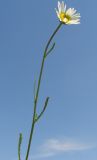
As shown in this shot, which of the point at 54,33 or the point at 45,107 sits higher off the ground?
the point at 54,33

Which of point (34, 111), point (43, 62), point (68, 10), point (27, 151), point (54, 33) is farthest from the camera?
point (68, 10)

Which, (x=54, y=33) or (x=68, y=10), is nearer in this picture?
(x=54, y=33)

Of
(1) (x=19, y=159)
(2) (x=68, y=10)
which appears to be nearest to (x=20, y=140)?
(1) (x=19, y=159)

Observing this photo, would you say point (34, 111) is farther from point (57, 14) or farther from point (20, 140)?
point (57, 14)

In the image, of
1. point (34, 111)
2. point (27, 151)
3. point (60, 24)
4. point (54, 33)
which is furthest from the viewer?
point (60, 24)

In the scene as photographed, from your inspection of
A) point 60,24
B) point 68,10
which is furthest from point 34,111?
point 68,10

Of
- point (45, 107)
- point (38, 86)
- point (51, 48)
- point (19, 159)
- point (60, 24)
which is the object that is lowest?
point (19, 159)

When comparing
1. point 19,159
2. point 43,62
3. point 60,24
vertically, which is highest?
point 60,24

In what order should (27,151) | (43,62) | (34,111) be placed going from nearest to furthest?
1. (27,151)
2. (34,111)
3. (43,62)

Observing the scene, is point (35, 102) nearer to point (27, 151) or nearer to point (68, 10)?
point (27, 151)
